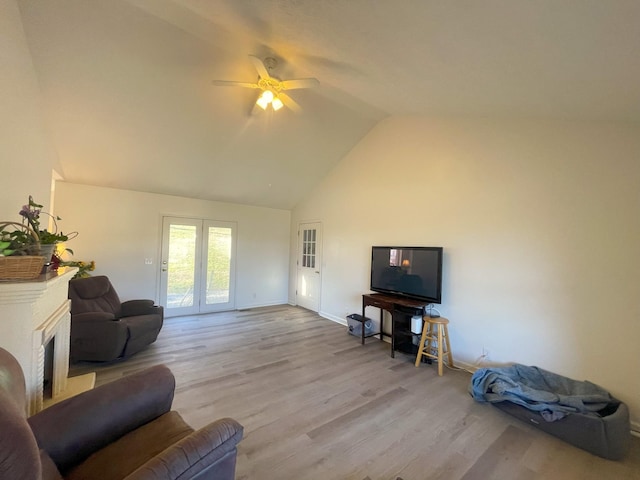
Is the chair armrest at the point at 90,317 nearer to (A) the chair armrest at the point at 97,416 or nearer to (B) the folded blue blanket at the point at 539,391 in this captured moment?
(A) the chair armrest at the point at 97,416

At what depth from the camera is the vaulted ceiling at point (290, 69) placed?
57.6 inches

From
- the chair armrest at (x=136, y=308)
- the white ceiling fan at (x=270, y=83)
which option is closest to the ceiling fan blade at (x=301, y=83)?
the white ceiling fan at (x=270, y=83)

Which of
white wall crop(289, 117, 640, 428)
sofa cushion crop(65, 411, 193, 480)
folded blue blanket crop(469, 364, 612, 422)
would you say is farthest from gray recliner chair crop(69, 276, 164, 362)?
folded blue blanket crop(469, 364, 612, 422)

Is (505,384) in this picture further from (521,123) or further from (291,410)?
(521,123)

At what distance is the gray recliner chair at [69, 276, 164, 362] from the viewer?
2.99 m

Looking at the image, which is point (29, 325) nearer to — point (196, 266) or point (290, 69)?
point (290, 69)

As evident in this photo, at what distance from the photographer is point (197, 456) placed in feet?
3.11

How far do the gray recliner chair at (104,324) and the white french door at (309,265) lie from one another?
291 centimetres

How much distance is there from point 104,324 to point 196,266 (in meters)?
2.29

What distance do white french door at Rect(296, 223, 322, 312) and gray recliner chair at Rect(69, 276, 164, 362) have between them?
2912 mm

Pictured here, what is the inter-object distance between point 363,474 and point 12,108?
378 centimetres

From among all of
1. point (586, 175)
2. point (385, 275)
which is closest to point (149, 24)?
point (385, 275)

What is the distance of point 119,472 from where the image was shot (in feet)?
3.59

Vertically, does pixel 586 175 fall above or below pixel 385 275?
above
